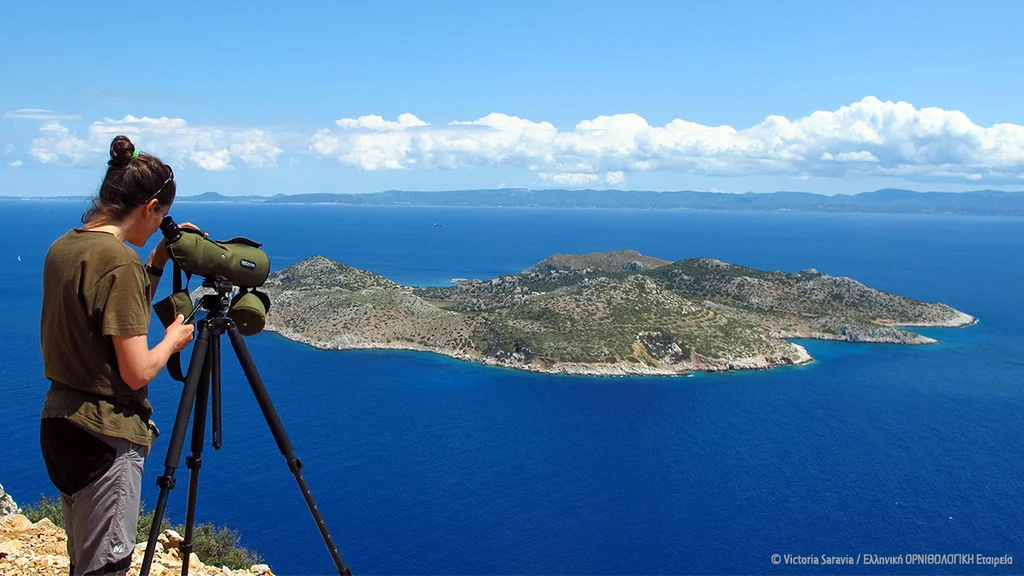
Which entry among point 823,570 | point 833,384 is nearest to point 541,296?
point 833,384

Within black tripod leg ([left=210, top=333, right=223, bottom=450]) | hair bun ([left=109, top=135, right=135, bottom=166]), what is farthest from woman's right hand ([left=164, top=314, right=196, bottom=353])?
hair bun ([left=109, top=135, right=135, bottom=166])

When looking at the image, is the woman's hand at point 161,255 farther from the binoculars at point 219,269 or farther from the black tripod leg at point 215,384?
the black tripod leg at point 215,384

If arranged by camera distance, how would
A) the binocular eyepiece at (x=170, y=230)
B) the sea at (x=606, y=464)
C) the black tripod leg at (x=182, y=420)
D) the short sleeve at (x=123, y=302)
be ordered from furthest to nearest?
the sea at (x=606, y=464) < the black tripod leg at (x=182, y=420) < the binocular eyepiece at (x=170, y=230) < the short sleeve at (x=123, y=302)

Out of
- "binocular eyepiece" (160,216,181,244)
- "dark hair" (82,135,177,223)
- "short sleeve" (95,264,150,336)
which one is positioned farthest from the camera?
"binocular eyepiece" (160,216,181,244)

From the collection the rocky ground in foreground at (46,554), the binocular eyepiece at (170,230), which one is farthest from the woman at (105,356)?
the rocky ground in foreground at (46,554)

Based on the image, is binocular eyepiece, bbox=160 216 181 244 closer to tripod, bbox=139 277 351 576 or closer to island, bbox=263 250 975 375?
tripod, bbox=139 277 351 576

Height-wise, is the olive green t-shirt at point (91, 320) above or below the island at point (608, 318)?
above

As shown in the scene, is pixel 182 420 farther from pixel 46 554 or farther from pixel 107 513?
pixel 46 554
